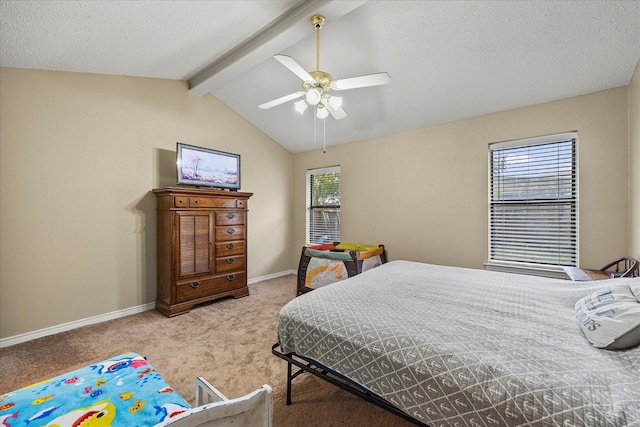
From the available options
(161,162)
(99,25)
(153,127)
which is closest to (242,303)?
(161,162)

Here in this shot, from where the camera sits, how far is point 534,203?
121 inches

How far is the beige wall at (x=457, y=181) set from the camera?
2.63m

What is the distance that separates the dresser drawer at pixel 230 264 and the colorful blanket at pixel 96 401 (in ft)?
7.78

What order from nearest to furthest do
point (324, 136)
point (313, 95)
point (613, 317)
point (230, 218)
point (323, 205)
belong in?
point (613, 317) < point (313, 95) < point (230, 218) < point (324, 136) < point (323, 205)

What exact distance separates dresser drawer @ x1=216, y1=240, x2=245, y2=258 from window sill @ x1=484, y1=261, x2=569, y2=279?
3197 millimetres

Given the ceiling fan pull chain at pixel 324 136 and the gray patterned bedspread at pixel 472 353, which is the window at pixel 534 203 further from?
the ceiling fan pull chain at pixel 324 136

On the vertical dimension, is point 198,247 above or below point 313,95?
below

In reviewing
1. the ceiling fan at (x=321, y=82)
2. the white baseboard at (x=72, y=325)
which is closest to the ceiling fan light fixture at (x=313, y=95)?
the ceiling fan at (x=321, y=82)

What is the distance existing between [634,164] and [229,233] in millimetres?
4286

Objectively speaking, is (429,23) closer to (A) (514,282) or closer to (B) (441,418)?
(A) (514,282)

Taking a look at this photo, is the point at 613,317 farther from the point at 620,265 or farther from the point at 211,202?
the point at 211,202

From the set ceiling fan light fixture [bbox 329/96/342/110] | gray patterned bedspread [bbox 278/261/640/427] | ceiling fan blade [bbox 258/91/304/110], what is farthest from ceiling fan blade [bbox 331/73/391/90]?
gray patterned bedspread [bbox 278/261/640/427]

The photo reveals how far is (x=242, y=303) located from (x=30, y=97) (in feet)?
10.0

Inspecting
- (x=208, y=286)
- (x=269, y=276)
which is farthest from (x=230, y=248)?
(x=269, y=276)
